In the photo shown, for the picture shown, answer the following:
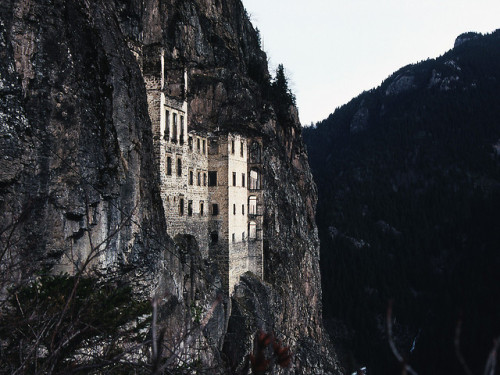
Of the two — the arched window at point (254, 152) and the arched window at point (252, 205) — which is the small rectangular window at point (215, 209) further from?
the arched window at point (254, 152)

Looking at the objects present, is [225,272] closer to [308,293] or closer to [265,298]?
[265,298]

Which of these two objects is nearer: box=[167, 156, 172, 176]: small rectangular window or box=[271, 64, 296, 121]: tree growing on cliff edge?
box=[167, 156, 172, 176]: small rectangular window

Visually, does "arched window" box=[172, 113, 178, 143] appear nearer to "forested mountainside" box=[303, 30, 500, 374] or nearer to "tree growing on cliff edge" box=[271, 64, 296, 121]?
"tree growing on cliff edge" box=[271, 64, 296, 121]

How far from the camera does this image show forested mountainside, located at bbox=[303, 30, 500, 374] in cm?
8744

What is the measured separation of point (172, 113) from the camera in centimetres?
2784

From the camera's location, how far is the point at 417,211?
124312mm

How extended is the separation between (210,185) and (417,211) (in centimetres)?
10136

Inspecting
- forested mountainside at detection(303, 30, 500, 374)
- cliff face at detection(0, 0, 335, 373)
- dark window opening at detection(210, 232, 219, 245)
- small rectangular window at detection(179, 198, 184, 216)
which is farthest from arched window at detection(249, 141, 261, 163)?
forested mountainside at detection(303, 30, 500, 374)

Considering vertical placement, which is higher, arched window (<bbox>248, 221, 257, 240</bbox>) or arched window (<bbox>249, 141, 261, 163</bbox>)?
arched window (<bbox>249, 141, 261, 163</bbox>)

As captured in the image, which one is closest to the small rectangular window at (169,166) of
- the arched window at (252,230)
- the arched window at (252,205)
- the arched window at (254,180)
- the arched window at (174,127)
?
the arched window at (174,127)

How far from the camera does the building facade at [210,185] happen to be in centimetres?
2728

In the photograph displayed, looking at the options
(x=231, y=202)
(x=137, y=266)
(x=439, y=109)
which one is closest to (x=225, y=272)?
(x=231, y=202)

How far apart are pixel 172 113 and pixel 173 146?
5.83 feet

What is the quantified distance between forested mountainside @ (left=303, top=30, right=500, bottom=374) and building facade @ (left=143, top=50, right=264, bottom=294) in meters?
38.6
